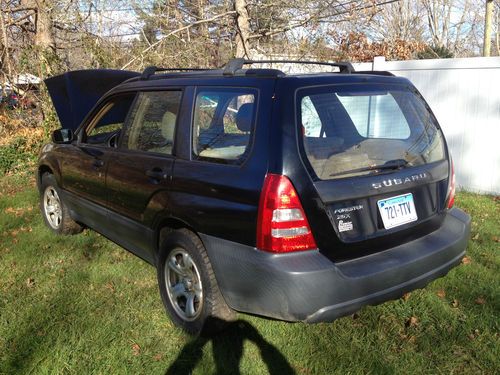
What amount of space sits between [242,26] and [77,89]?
6523 millimetres

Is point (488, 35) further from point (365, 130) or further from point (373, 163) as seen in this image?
point (373, 163)

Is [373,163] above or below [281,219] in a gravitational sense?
above

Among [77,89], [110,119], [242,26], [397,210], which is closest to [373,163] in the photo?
[397,210]

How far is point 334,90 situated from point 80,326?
7.91 feet

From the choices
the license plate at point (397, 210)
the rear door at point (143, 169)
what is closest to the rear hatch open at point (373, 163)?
the license plate at point (397, 210)

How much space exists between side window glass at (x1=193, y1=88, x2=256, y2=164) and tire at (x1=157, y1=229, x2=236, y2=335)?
0.60 m

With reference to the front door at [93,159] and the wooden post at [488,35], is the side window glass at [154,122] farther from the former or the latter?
the wooden post at [488,35]

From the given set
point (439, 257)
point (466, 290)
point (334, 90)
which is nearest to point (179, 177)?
point (334, 90)

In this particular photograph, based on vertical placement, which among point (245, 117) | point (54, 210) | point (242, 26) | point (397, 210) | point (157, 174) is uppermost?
point (242, 26)

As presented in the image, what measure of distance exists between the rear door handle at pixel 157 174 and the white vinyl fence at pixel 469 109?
539 cm

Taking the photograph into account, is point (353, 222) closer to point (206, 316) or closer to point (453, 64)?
point (206, 316)

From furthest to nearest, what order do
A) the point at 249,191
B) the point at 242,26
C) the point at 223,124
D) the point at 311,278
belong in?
the point at 242,26 → the point at 223,124 → the point at 249,191 → the point at 311,278

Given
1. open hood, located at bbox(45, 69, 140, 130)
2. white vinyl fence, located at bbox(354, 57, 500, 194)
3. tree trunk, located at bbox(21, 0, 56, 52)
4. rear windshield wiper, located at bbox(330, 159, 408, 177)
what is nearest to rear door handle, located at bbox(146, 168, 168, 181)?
rear windshield wiper, located at bbox(330, 159, 408, 177)

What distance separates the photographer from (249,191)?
2623mm
